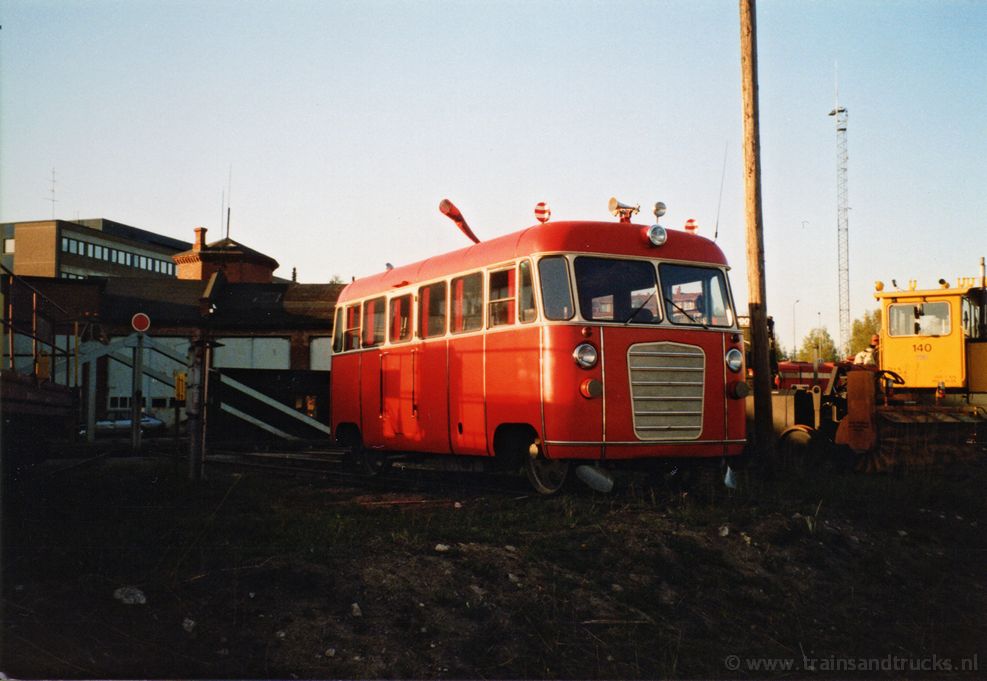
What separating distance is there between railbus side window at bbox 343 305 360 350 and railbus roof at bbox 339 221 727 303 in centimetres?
309

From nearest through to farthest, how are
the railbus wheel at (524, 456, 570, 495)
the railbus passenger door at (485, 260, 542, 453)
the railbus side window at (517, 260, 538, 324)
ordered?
the railbus passenger door at (485, 260, 542, 453) < the railbus side window at (517, 260, 538, 324) < the railbus wheel at (524, 456, 570, 495)

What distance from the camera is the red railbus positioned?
927 centimetres

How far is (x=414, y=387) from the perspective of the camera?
11992 mm

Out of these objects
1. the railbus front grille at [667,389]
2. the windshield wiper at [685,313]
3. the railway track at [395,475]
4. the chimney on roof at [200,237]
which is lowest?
the railway track at [395,475]

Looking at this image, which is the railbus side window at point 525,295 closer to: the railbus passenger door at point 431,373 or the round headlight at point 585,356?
the round headlight at point 585,356

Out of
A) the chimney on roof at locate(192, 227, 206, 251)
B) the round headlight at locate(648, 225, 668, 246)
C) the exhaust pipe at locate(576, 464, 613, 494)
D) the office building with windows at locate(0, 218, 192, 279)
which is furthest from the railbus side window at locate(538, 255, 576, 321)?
the office building with windows at locate(0, 218, 192, 279)

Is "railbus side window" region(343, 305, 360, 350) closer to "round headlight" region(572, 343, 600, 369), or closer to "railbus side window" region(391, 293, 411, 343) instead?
"railbus side window" region(391, 293, 411, 343)

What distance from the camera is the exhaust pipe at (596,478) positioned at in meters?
9.41

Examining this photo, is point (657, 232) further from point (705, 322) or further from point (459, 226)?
point (459, 226)

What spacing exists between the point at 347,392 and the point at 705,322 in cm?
639

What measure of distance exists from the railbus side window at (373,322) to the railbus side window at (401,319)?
0.36m

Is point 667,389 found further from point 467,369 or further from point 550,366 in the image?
point 467,369

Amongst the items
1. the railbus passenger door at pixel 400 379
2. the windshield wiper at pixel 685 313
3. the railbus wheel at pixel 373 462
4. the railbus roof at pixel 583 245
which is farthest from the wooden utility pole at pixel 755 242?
the railbus wheel at pixel 373 462

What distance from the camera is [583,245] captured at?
9.67 meters
